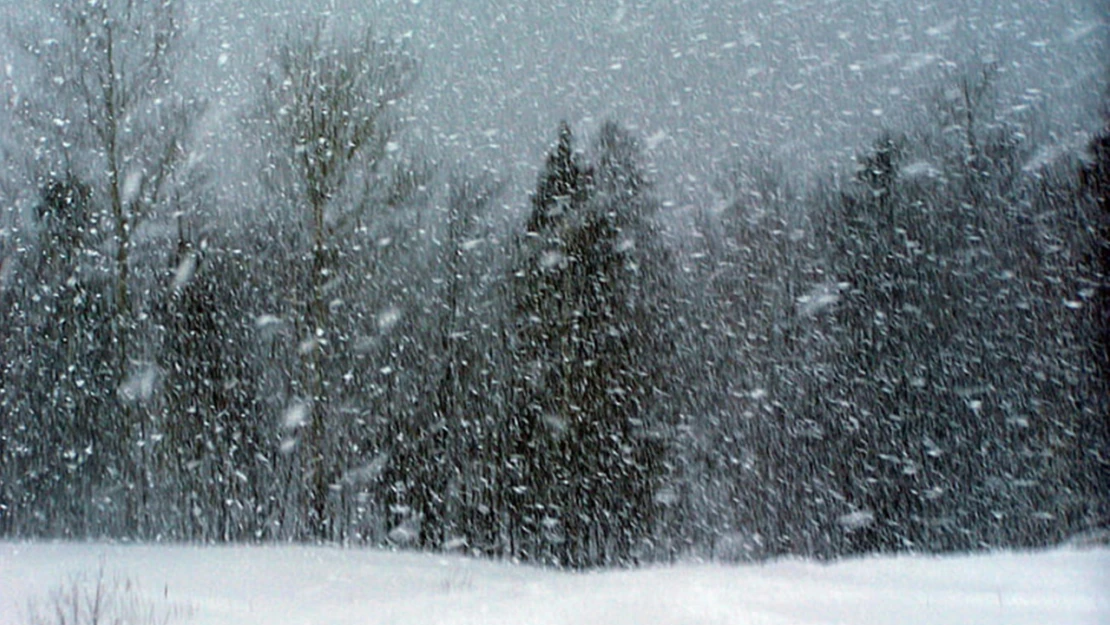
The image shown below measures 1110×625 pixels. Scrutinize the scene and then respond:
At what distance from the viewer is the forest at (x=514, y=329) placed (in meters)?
2.98

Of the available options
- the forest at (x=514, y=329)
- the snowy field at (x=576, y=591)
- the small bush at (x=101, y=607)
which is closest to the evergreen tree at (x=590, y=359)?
the forest at (x=514, y=329)

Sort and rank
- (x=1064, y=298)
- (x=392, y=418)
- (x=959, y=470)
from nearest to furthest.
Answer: (x=1064, y=298), (x=392, y=418), (x=959, y=470)

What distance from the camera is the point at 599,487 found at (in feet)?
14.9

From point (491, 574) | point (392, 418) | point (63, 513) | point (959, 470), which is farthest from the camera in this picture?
point (959, 470)

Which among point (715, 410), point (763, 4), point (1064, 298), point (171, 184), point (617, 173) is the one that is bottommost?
point (715, 410)

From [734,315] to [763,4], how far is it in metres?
1.52

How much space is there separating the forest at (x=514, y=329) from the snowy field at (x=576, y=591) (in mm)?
397

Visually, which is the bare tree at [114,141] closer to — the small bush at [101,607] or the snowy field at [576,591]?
the snowy field at [576,591]

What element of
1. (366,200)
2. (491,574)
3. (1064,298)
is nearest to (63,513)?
(491,574)

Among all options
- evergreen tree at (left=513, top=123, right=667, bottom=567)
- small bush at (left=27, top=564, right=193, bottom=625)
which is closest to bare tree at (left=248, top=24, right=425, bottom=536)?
evergreen tree at (left=513, top=123, right=667, bottom=567)

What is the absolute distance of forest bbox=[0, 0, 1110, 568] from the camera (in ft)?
9.77

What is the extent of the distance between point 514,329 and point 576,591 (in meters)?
1.87

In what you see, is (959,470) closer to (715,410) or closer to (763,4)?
(715,410)

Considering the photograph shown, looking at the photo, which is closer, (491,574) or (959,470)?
(491,574)
